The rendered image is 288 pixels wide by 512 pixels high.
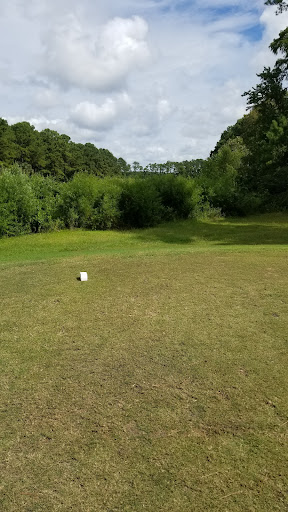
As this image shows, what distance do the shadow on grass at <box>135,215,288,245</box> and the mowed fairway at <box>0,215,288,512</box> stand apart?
8121 millimetres

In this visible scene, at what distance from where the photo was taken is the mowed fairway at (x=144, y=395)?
2.16m

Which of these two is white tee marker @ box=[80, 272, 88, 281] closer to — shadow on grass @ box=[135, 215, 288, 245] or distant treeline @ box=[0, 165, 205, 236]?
shadow on grass @ box=[135, 215, 288, 245]

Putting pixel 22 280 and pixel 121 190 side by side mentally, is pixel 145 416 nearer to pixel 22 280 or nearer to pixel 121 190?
pixel 22 280

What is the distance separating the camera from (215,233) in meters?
17.0

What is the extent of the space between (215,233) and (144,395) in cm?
1438

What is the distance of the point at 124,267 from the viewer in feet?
26.2

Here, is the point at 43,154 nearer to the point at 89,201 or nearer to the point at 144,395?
the point at 89,201

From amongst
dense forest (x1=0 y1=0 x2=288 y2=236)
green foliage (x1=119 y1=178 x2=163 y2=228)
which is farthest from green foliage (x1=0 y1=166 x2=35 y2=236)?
green foliage (x1=119 y1=178 x2=163 y2=228)

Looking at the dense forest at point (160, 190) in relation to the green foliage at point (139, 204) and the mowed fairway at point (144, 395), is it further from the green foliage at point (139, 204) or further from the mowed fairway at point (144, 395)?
the mowed fairway at point (144, 395)

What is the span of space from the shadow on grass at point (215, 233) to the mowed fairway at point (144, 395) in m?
8.12

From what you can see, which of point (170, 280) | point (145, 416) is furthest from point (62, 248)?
point (145, 416)

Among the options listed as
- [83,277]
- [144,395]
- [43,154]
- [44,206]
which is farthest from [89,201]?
[43,154]

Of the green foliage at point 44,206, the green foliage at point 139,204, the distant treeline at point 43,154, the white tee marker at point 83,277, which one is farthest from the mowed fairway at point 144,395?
the distant treeline at point 43,154

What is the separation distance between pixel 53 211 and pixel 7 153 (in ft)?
144
